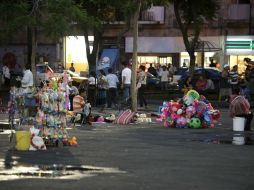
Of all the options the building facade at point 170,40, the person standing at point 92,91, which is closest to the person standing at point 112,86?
the person standing at point 92,91

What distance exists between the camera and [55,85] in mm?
14641

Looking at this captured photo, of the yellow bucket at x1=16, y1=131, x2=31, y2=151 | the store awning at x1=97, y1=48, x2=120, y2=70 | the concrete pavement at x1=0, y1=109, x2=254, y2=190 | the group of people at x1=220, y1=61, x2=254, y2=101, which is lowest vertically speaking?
the concrete pavement at x1=0, y1=109, x2=254, y2=190

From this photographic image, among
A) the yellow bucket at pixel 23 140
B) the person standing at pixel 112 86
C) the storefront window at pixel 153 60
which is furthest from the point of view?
the storefront window at pixel 153 60

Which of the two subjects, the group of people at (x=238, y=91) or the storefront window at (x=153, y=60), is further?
the storefront window at (x=153, y=60)

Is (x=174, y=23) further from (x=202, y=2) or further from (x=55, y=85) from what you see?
(x=55, y=85)

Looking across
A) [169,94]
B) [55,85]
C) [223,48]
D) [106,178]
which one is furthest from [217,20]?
[106,178]

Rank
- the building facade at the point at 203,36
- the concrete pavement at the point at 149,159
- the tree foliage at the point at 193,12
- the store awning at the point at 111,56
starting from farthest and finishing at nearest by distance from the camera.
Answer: the building facade at the point at 203,36, the store awning at the point at 111,56, the tree foliage at the point at 193,12, the concrete pavement at the point at 149,159

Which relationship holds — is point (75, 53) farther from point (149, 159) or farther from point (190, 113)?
point (149, 159)

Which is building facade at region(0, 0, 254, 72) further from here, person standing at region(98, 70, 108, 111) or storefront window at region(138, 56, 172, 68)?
person standing at region(98, 70, 108, 111)

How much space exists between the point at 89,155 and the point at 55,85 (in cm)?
222

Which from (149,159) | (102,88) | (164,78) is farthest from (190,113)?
(164,78)

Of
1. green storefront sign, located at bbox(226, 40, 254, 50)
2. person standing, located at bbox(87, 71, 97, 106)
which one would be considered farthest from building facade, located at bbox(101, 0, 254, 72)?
person standing, located at bbox(87, 71, 97, 106)

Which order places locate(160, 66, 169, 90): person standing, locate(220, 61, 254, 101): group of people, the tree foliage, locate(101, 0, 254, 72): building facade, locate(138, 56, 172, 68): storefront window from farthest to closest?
locate(138, 56, 172, 68): storefront window
locate(101, 0, 254, 72): building facade
locate(160, 66, 169, 90): person standing
the tree foliage
locate(220, 61, 254, 101): group of people

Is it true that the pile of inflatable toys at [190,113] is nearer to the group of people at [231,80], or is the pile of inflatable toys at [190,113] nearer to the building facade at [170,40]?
the group of people at [231,80]
